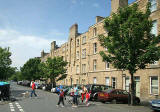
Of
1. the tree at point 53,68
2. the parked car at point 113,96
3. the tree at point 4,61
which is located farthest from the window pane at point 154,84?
the tree at point 4,61

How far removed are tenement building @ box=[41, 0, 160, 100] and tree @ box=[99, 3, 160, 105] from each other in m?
6.41

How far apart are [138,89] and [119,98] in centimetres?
781

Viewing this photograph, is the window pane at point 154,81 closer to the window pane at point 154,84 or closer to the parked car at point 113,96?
the window pane at point 154,84

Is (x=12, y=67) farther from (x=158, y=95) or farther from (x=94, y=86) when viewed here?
(x=158, y=95)

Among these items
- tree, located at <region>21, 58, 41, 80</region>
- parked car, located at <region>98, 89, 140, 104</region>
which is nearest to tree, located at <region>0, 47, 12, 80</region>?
tree, located at <region>21, 58, 41, 80</region>

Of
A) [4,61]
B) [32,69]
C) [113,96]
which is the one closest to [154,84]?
[113,96]

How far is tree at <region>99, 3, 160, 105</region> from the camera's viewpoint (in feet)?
54.7

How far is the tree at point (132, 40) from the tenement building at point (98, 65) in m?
6.41

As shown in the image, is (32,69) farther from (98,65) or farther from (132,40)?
(132,40)

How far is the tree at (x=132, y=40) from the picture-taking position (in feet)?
54.7

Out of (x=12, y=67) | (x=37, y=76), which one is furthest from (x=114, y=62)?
(x=37, y=76)

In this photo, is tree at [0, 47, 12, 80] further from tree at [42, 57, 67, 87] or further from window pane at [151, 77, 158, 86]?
window pane at [151, 77, 158, 86]

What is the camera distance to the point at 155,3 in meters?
24.3

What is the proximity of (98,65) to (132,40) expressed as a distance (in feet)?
60.8
